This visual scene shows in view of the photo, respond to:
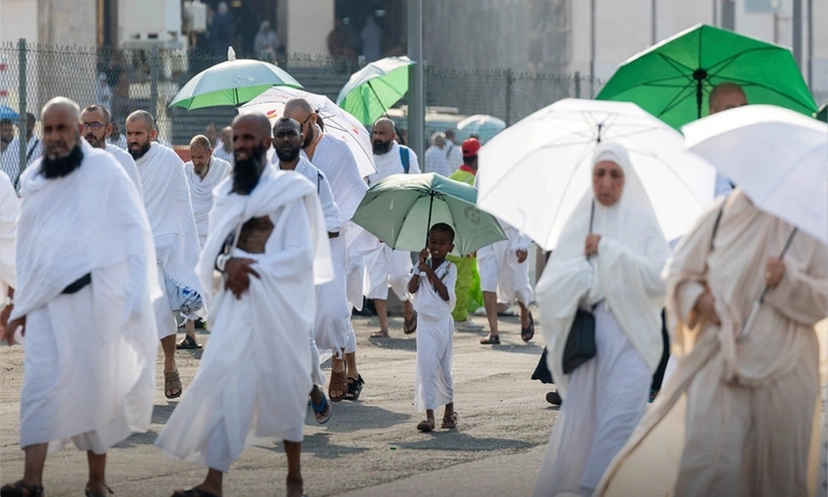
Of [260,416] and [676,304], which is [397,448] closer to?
[260,416]

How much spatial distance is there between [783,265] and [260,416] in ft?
8.24

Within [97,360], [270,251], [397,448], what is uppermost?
[270,251]

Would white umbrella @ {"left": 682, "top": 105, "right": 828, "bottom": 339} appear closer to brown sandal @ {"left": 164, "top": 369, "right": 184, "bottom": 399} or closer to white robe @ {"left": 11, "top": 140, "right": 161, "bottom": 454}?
white robe @ {"left": 11, "top": 140, "right": 161, "bottom": 454}

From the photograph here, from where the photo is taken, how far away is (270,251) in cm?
805

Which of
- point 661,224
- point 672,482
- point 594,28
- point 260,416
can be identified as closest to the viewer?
point 672,482

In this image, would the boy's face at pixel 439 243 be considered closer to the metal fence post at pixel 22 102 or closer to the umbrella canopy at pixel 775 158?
the umbrella canopy at pixel 775 158

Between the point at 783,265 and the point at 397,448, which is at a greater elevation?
the point at 783,265

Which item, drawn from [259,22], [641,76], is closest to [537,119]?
[641,76]

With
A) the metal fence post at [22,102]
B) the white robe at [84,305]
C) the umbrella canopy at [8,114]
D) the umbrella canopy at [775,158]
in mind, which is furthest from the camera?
the umbrella canopy at [8,114]

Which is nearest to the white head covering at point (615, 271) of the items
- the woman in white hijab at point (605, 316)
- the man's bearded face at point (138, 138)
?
the woman in white hijab at point (605, 316)

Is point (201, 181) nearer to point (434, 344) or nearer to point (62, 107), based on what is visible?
point (434, 344)

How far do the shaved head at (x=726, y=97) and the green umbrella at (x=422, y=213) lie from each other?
2.27 meters

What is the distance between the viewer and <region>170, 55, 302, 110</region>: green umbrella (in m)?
14.9

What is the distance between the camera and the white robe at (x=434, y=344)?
34.2ft
